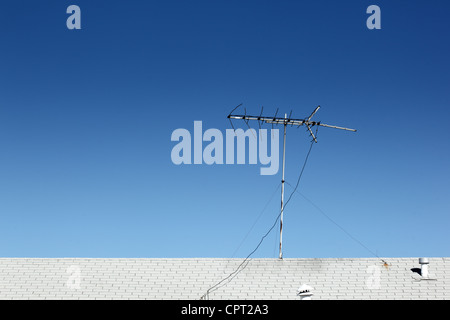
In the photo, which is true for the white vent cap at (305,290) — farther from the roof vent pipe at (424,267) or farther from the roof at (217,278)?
the roof vent pipe at (424,267)

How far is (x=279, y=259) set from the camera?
2170cm

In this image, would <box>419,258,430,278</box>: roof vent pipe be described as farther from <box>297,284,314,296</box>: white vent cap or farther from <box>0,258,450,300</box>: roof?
<box>297,284,314,296</box>: white vent cap

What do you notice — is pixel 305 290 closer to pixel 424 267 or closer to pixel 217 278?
pixel 217 278

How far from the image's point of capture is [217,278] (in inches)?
831

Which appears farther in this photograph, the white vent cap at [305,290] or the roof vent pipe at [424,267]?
the roof vent pipe at [424,267]

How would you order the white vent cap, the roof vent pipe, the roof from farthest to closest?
the roof vent pipe
the roof
the white vent cap

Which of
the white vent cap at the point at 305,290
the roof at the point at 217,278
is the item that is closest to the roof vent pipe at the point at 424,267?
the roof at the point at 217,278

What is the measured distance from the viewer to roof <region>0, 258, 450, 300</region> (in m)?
20.6

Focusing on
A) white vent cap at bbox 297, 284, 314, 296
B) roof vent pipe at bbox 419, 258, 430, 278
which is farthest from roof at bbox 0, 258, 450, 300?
white vent cap at bbox 297, 284, 314, 296

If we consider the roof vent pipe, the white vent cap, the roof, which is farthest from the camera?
the roof vent pipe

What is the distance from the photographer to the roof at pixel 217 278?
67.6 ft

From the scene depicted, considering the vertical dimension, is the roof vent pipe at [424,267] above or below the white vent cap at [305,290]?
above
